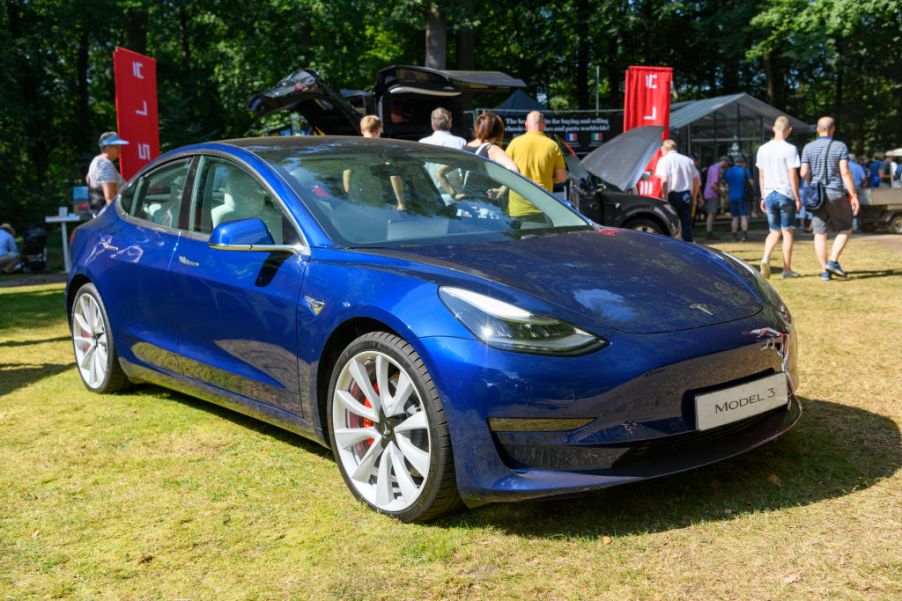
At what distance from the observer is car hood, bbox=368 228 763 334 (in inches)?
128

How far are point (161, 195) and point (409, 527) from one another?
2.75 meters

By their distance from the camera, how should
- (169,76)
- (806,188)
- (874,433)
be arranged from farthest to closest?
(169,76)
(806,188)
(874,433)

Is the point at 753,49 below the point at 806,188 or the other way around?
the other way around

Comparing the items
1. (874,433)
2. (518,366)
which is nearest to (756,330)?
(518,366)

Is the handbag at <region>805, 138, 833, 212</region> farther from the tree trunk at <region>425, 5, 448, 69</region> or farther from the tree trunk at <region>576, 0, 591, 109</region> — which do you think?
the tree trunk at <region>576, 0, 591, 109</region>

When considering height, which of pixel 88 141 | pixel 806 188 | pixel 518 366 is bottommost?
pixel 518 366

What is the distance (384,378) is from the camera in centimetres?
342

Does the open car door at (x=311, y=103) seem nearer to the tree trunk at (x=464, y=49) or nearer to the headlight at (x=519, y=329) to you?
the headlight at (x=519, y=329)

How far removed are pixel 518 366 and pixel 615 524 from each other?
725mm

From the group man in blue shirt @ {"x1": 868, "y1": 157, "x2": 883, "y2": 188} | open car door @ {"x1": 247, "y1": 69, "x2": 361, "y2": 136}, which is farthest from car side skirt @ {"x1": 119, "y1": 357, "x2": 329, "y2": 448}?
man in blue shirt @ {"x1": 868, "y1": 157, "x2": 883, "y2": 188}

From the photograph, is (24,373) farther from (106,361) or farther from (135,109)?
(135,109)

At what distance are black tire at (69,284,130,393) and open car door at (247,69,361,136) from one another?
7.26 metres

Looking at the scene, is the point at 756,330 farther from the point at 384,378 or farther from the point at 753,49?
the point at 753,49

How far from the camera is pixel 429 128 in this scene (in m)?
14.0
